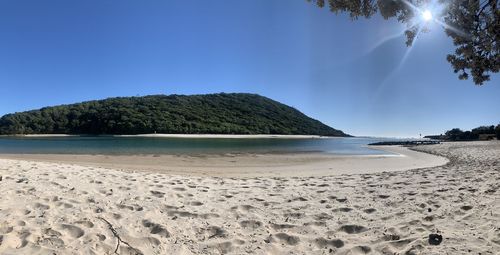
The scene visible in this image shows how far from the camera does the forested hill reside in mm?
117363

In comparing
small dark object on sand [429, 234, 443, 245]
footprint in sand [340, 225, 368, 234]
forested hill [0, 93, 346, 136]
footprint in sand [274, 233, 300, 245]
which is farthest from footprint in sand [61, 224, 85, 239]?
forested hill [0, 93, 346, 136]

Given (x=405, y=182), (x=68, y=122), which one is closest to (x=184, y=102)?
(x=68, y=122)

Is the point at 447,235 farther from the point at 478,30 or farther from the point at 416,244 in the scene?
the point at 478,30

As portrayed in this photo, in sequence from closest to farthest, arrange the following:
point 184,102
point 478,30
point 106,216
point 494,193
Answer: point 106,216 < point 478,30 < point 494,193 < point 184,102

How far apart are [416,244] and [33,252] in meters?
5.27

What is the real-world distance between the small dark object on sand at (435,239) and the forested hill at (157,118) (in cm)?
11173

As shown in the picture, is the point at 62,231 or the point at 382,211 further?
the point at 382,211

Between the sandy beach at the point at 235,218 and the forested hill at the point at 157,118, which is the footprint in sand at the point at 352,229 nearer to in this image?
the sandy beach at the point at 235,218

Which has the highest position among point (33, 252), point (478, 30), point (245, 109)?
point (245, 109)

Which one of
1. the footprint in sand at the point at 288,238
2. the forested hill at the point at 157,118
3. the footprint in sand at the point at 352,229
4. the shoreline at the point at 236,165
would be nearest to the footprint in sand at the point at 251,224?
the footprint in sand at the point at 288,238

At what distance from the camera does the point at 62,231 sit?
509cm

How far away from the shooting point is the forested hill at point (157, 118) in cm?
11736

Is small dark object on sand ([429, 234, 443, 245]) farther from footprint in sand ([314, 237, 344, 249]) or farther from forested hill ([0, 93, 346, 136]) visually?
forested hill ([0, 93, 346, 136])

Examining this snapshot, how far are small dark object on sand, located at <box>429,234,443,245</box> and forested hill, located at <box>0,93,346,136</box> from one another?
367 ft
